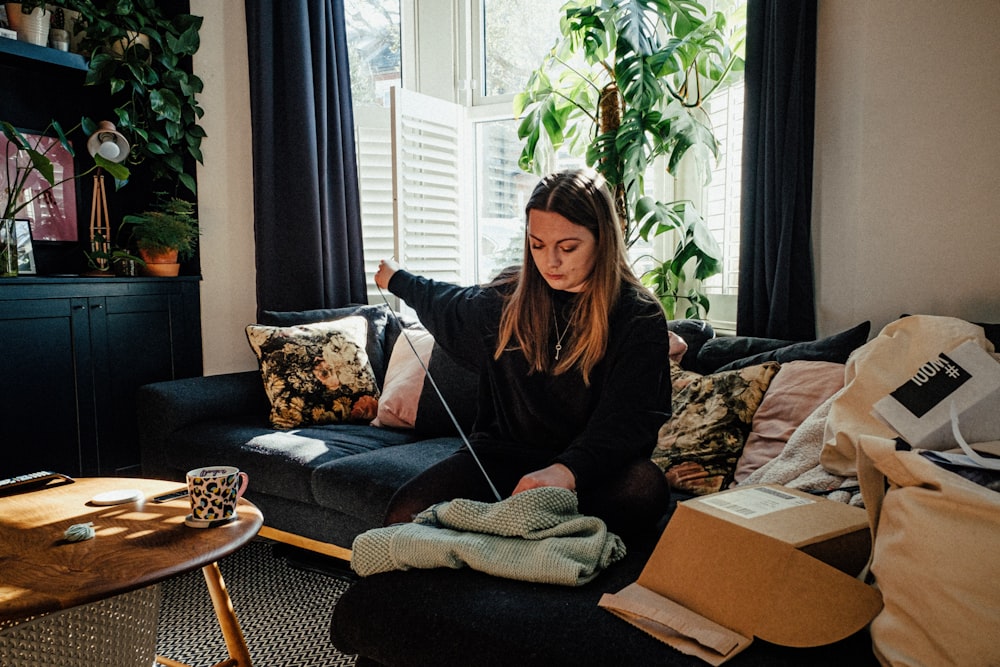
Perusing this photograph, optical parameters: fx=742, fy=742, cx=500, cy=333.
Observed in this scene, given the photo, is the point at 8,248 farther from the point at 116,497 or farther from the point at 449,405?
the point at 449,405

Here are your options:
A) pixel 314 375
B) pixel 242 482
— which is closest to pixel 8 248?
pixel 314 375

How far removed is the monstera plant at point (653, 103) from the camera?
98.7 inches

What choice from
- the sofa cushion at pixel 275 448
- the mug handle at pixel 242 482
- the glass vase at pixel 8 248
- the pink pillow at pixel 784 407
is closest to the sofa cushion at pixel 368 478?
the sofa cushion at pixel 275 448

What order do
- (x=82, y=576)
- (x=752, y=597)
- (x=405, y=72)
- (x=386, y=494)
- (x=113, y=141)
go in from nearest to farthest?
(x=752, y=597) → (x=82, y=576) → (x=386, y=494) → (x=113, y=141) → (x=405, y=72)

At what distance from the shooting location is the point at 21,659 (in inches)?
51.8

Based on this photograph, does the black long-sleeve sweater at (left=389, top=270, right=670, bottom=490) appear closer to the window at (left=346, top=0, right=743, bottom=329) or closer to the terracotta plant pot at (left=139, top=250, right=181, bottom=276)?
the window at (left=346, top=0, right=743, bottom=329)

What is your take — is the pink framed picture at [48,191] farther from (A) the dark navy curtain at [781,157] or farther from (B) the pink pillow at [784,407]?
(B) the pink pillow at [784,407]

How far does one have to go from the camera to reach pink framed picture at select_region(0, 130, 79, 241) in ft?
9.67

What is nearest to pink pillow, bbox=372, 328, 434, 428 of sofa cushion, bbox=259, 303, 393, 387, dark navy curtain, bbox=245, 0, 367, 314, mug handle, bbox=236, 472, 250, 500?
sofa cushion, bbox=259, 303, 393, 387

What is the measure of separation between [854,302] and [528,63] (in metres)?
1.92

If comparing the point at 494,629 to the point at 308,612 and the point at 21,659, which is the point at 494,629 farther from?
the point at 308,612

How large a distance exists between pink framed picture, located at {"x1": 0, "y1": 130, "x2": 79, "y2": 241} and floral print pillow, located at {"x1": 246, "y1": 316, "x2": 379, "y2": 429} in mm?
1001

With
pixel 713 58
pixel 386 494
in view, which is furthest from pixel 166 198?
pixel 713 58

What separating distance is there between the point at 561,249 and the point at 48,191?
2.50 meters
